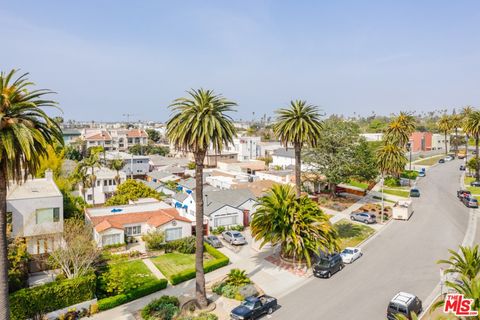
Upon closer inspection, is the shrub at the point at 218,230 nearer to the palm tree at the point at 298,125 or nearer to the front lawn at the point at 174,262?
the front lawn at the point at 174,262

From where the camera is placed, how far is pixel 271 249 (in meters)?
43.0

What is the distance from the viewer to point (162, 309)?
28562 mm

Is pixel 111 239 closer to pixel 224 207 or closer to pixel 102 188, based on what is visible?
pixel 224 207

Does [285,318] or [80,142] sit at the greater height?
[80,142]

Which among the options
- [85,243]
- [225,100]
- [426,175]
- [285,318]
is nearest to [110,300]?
[85,243]

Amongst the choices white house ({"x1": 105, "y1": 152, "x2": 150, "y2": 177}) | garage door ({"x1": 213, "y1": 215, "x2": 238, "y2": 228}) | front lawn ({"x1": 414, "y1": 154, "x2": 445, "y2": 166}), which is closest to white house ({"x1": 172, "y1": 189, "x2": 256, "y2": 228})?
garage door ({"x1": 213, "y1": 215, "x2": 238, "y2": 228})

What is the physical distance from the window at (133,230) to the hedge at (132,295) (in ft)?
51.5

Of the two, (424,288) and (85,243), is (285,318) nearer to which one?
(424,288)

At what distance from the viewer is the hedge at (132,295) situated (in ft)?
97.8

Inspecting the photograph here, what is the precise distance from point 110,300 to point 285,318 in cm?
1518

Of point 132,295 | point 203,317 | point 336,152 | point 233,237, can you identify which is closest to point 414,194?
point 336,152

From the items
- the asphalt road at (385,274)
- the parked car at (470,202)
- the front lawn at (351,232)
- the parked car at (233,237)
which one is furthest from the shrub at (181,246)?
the parked car at (470,202)

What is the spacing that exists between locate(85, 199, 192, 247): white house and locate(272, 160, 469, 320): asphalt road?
1995cm

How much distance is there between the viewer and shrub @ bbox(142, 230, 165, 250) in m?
42.8
